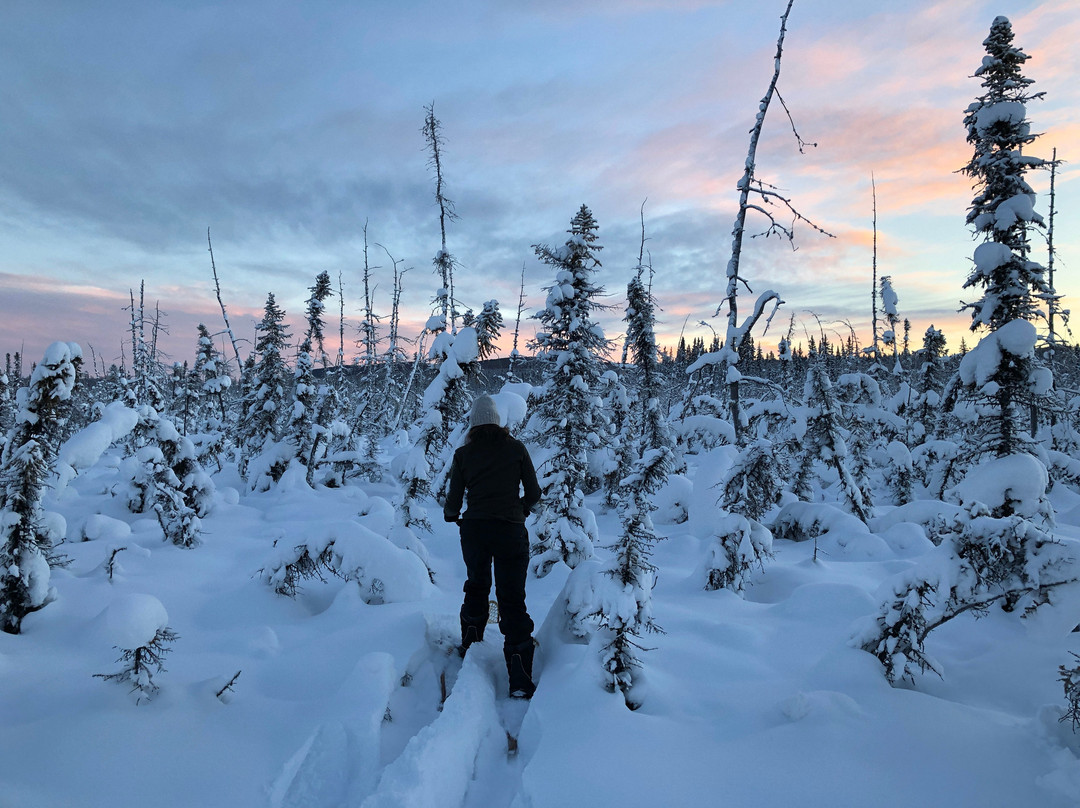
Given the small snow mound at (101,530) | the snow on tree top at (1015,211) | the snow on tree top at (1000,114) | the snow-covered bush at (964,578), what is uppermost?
the snow on tree top at (1000,114)

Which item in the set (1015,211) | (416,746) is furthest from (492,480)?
(1015,211)

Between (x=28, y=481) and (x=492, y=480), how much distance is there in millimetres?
4601

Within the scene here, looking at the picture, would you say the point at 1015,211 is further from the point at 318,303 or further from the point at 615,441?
the point at 318,303

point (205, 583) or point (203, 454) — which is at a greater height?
point (203, 454)

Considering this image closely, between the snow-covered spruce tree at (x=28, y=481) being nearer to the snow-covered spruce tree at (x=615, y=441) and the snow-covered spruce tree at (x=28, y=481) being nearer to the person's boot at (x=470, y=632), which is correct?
the person's boot at (x=470, y=632)

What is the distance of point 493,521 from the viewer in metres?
4.87

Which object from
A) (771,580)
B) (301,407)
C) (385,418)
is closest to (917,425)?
(771,580)

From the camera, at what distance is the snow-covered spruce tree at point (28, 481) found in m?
4.76

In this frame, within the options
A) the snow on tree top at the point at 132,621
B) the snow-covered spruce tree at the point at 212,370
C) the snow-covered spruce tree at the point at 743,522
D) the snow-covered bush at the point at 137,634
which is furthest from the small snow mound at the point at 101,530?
the snow-covered spruce tree at the point at 212,370

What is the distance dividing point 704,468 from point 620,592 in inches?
255

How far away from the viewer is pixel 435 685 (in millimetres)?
4590

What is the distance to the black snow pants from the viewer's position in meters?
4.72

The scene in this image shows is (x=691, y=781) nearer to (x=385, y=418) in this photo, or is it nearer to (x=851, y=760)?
(x=851, y=760)

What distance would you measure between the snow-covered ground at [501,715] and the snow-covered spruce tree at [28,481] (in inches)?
13.0
